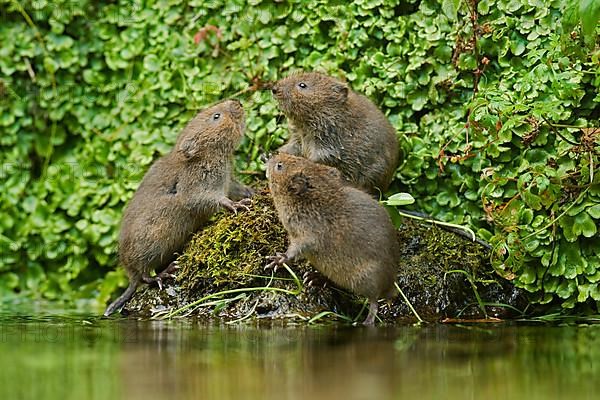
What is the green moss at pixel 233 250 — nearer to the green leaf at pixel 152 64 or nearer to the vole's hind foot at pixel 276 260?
the vole's hind foot at pixel 276 260

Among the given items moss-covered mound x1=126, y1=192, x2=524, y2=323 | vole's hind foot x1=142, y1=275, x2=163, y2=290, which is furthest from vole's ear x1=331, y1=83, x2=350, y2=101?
vole's hind foot x1=142, y1=275, x2=163, y2=290

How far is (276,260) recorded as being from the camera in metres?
6.53

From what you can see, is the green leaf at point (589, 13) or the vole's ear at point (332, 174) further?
the vole's ear at point (332, 174)

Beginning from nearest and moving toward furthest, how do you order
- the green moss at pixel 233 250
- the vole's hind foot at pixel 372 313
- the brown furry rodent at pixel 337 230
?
the brown furry rodent at pixel 337 230, the vole's hind foot at pixel 372 313, the green moss at pixel 233 250

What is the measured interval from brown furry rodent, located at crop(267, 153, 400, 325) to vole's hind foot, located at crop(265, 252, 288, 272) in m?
0.01

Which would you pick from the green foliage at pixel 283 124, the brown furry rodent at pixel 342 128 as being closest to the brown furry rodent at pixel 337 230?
the brown furry rodent at pixel 342 128

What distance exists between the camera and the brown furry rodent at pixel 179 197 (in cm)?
719

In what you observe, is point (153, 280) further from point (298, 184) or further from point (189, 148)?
point (298, 184)

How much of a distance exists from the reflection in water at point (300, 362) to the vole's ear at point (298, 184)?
3.17 feet

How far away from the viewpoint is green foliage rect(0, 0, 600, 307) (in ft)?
21.4

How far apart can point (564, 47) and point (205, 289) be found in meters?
3.09

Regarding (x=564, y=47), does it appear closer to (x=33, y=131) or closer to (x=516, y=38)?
(x=516, y=38)

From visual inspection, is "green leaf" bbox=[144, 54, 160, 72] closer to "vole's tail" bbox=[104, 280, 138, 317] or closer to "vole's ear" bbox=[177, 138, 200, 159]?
"vole's ear" bbox=[177, 138, 200, 159]

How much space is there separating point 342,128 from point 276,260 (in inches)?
52.7
